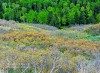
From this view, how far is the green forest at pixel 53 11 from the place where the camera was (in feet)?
287

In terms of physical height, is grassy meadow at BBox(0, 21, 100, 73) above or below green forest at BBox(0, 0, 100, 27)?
above

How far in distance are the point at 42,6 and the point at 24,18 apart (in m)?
12.9

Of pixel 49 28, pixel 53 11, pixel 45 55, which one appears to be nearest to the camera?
pixel 45 55

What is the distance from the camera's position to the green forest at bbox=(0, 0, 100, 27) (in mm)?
87375

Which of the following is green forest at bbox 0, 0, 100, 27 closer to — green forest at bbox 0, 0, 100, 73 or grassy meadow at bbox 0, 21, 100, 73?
green forest at bbox 0, 0, 100, 73

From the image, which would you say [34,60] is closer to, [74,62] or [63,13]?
[74,62]

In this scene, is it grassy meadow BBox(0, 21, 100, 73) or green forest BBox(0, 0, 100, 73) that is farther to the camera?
green forest BBox(0, 0, 100, 73)

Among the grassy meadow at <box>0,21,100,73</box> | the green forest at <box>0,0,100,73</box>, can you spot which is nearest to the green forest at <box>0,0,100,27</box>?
the green forest at <box>0,0,100,73</box>

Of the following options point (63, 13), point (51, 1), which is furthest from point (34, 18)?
point (51, 1)

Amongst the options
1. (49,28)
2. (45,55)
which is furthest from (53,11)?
(45,55)

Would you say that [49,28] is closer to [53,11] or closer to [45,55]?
[45,55]

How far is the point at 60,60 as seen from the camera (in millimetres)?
15445

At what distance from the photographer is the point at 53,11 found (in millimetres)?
94750

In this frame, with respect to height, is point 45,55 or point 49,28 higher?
point 45,55
